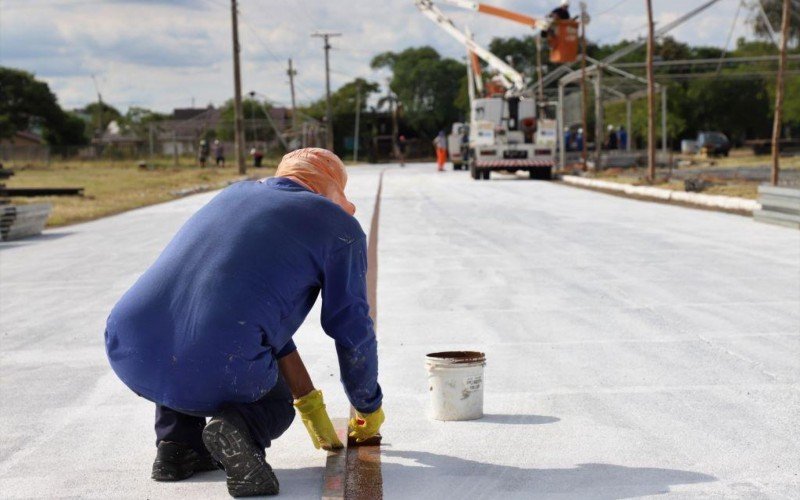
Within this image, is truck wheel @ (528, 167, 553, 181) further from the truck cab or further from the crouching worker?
the crouching worker

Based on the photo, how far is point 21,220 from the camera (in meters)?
20.9

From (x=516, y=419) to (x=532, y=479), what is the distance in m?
1.15

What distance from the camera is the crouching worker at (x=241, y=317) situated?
487 centimetres

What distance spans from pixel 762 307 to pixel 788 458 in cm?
489

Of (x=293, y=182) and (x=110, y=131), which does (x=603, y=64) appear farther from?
(x=110, y=131)

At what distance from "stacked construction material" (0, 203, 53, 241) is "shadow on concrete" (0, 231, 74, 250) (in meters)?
0.16

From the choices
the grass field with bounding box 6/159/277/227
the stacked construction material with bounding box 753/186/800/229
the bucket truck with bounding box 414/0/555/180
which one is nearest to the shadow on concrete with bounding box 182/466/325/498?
the stacked construction material with bounding box 753/186/800/229

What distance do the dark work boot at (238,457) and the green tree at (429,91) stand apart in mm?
106860

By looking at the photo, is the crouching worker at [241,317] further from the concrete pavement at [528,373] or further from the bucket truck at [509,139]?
the bucket truck at [509,139]

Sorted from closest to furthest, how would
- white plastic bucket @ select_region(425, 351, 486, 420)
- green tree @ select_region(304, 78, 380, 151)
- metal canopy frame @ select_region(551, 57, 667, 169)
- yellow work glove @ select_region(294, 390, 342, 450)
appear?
yellow work glove @ select_region(294, 390, 342, 450)
white plastic bucket @ select_region(425, 351, 486, 420)
metal canopy frame @ select_region(551, 57, 667, 169)
green tree @ select_region(304, 78, 380, 151)

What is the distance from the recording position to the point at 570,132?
2386 inches

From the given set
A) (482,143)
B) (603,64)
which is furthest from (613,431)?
(603,64)

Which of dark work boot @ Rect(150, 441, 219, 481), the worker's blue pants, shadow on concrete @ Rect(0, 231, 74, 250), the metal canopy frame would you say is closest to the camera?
the worker's blue pants

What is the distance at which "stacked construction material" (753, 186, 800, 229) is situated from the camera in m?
17.8
